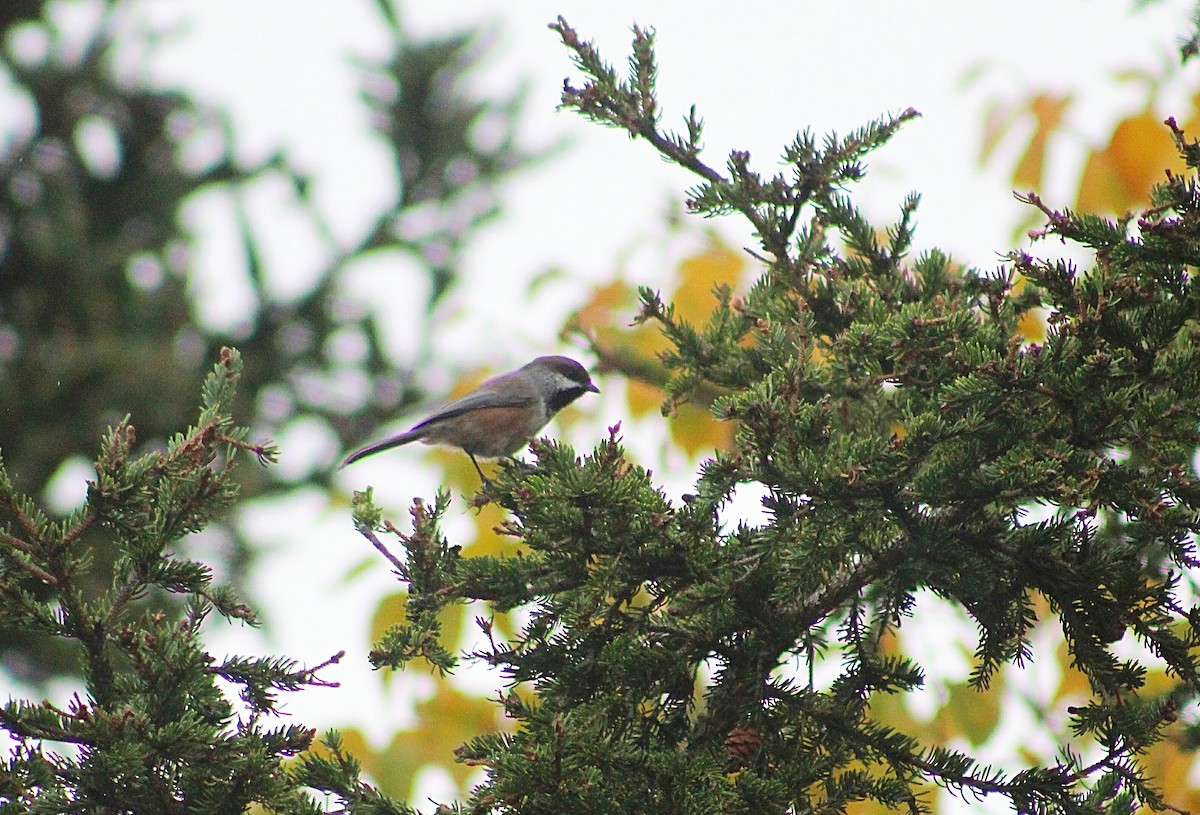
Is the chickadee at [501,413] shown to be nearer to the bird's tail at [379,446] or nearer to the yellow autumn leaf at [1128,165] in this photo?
the bird's tail at [379,446]

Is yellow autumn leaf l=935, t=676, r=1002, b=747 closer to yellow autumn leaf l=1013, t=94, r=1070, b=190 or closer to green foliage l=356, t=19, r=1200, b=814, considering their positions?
green foliage l=356, t=19, r=1200, b=814

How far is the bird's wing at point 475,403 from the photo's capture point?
19.7ft

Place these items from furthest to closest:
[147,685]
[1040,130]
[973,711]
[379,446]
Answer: [379,446], [1040,130], [973,711], [147,685]

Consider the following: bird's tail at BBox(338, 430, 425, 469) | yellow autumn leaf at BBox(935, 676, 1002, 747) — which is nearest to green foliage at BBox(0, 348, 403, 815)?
yellow autumn leaf at BBox(935, 676, 1002, 747)

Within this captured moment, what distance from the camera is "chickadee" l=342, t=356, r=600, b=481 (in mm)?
6074

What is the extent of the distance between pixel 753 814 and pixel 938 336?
3.82 ft

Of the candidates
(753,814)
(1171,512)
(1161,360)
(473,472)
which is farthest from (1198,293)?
(473,472)

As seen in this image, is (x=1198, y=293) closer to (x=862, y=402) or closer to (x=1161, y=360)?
(x=1161, y=360)

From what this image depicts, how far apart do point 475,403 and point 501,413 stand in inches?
7.4

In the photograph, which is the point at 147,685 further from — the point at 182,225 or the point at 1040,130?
the point at 182,225

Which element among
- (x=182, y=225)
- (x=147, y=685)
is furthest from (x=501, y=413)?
(x=182, y=225)

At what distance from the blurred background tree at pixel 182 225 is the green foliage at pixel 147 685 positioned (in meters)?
10.4

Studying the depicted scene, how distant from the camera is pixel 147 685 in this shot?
2.30 m

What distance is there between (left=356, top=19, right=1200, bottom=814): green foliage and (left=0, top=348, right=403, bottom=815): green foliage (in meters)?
0.33
